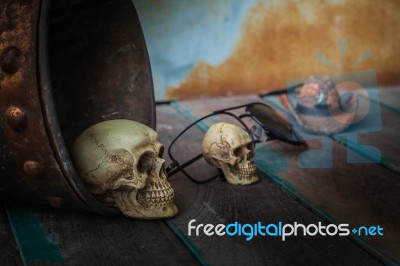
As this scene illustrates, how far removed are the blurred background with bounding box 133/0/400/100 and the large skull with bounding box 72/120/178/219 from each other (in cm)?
114

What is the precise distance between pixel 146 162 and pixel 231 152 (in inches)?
11.2

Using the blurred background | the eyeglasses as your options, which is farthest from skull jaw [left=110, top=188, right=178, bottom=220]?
the blurred background

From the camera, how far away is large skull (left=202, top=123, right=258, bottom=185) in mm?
1668

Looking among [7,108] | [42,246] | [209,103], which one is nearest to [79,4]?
[7,108]

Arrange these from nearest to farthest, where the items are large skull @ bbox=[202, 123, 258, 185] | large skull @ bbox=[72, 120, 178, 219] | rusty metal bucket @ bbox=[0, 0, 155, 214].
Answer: rusty metal bucket @ bbox=[0, 0, 155, 214] → large skull @ bbox=[72, 120, 178, 219] → large skull @ bbox=[202, 123, 258, 185]

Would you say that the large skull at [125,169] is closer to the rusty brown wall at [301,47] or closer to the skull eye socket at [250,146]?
the skull eye socket at [250,146]

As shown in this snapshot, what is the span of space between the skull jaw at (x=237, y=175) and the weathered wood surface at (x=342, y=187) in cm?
7

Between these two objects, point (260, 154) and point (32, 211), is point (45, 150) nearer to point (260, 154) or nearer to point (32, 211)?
point (32, 211)

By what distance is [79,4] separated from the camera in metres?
1.67

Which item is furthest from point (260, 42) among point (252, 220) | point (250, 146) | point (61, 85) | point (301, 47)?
point (252, 220)

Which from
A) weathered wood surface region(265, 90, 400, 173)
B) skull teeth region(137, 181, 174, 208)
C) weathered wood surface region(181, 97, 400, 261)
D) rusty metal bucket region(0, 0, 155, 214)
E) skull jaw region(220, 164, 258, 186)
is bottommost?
weathered wood surface region(265, 90, 400, 173)

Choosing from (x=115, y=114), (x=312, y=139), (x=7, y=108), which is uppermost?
(x=7, y=108)

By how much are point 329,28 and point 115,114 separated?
1.30m

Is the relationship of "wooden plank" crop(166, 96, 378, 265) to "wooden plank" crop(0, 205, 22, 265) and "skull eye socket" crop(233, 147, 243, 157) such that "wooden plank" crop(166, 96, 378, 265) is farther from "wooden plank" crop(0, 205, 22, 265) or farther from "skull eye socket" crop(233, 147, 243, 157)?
"wooden plank" crop(0, 205, 22, 265)
